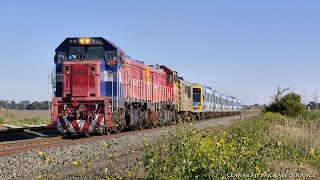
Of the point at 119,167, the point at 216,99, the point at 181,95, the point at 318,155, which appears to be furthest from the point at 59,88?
the point at 216,99

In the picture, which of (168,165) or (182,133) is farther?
(182,133)

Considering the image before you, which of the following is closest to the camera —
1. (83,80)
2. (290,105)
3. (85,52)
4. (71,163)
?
(71,163)

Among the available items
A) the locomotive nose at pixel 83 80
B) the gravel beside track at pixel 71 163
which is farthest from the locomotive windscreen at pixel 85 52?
the gravel beside track at pixel 71 163

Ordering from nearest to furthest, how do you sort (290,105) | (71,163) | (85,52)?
(71,163) < (85,52) < (290,105)

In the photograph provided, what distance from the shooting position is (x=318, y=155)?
8.87 m

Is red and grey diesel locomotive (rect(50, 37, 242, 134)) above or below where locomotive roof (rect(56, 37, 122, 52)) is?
below

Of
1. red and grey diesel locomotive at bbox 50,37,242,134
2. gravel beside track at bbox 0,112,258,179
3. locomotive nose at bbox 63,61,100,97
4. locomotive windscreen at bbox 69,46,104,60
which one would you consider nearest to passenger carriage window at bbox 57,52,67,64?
red and grey diesel locomotive at bbox 50,37,242,134

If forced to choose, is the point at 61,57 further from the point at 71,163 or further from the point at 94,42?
the point at 71,163

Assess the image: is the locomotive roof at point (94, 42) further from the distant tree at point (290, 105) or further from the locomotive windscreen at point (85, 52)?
the distant tree at point (290, 105)

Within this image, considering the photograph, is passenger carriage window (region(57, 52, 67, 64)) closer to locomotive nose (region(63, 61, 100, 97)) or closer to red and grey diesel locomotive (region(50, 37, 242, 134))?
red and grey diesel locomotive (region(50, 37, 242, 134))

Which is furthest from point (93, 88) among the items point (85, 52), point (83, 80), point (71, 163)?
point (71, 163)

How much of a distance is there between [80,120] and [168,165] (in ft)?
35.4

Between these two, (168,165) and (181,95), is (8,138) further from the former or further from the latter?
(181,95)

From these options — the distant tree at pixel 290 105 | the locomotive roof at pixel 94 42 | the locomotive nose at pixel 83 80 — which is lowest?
the distant tree at pixel 290 105
